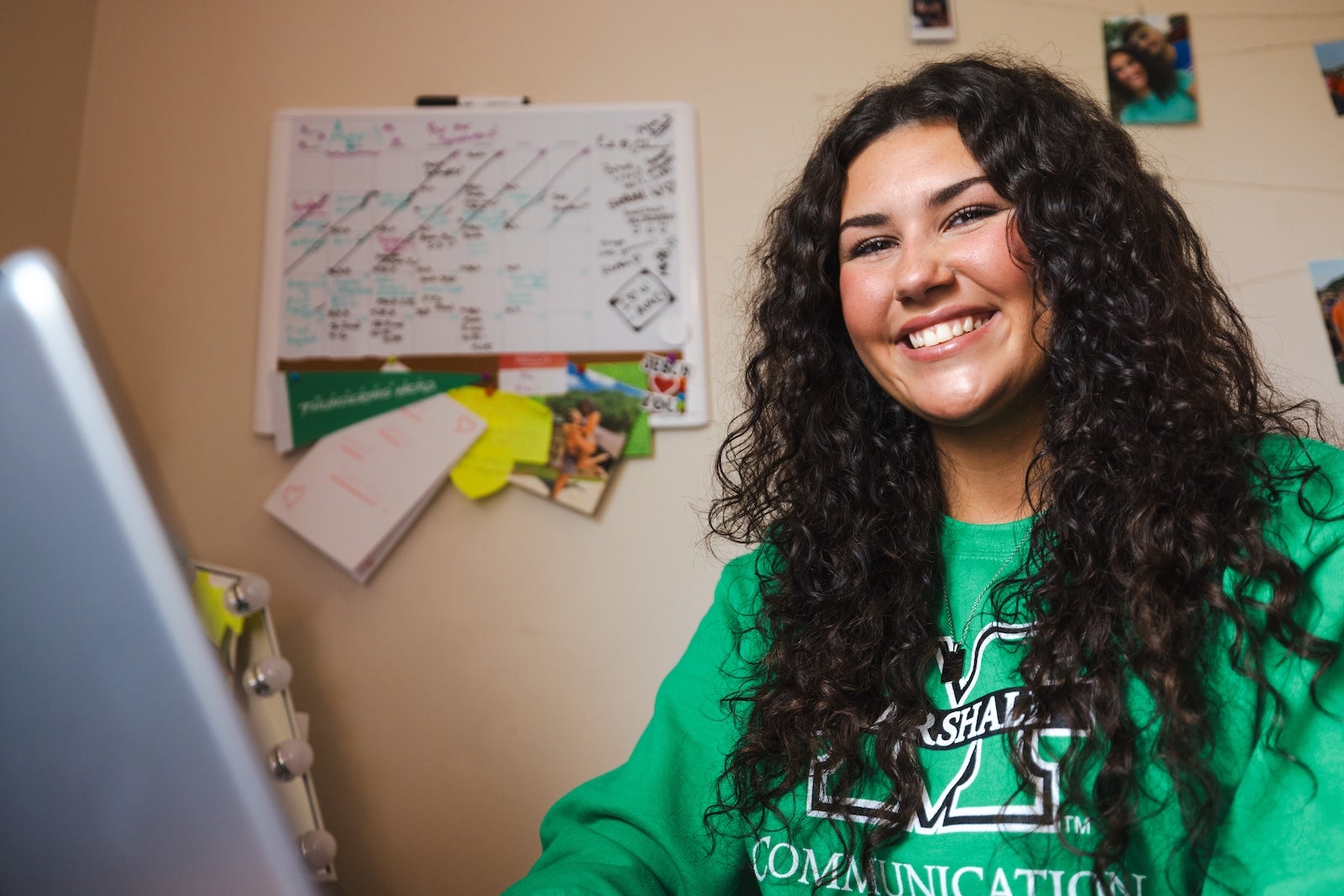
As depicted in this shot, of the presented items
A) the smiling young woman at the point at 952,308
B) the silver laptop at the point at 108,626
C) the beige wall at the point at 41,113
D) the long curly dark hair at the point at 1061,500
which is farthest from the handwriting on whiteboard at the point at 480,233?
the silver laptop at the point at 108,626

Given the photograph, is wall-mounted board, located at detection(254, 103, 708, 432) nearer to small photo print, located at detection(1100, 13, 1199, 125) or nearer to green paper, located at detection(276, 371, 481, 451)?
green paper, located at detection(276, 371, 481, 451)

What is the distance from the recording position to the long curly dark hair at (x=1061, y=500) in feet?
2.50

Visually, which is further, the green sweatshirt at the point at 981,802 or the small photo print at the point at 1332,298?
the small photo print at the point at 1332,298

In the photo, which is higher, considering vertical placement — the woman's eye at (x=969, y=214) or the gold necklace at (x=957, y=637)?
the woman's eye at (x=969, y=214)

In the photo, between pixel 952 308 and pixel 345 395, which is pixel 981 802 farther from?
pixel 345 395

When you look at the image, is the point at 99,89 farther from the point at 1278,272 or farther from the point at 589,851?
the point at 1278,272

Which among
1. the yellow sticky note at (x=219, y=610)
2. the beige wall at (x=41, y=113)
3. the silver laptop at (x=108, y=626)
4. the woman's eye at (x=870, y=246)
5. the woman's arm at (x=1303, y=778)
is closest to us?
the silver laptop at (x=108, y=626)

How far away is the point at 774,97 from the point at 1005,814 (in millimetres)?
1471

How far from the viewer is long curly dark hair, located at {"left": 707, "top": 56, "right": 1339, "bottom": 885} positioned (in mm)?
762

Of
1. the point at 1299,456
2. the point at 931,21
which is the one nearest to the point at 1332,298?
the point at 931,21

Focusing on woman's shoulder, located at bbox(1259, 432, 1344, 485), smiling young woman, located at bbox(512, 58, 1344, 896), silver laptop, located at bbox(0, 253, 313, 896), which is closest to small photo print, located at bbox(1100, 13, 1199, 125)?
smiling young woman, located at bbox(512, 58, 1344, 896)

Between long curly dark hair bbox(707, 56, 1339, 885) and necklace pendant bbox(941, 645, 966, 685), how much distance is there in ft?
0.05

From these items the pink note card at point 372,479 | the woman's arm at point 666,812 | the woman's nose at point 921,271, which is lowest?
the woman's arm at point 666,812

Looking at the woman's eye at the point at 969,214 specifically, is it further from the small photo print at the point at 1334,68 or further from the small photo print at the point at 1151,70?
the small photo print at the point at 1334,68
